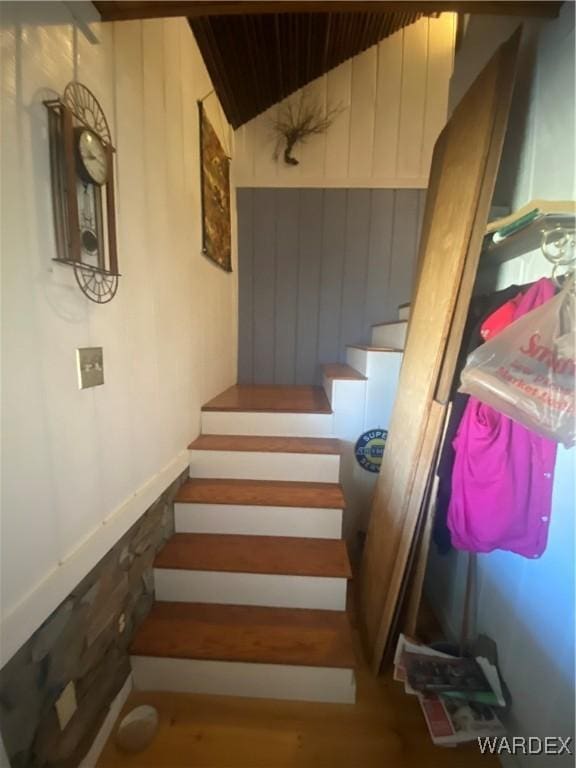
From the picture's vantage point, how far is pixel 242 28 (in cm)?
187

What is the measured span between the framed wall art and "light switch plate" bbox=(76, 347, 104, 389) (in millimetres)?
1244

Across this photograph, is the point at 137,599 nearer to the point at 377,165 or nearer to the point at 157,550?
the point at 157,550

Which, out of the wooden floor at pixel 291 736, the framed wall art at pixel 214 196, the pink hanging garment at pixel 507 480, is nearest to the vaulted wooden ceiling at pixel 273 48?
the framed wall art at pixel 214 196

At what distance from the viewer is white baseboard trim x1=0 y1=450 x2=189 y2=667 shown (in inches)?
29.7

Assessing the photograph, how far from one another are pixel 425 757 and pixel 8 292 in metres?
1.86

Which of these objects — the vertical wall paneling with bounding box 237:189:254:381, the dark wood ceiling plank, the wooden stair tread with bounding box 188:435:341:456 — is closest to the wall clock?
the dark wood ceiling plank

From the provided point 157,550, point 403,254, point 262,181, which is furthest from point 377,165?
point 157,550

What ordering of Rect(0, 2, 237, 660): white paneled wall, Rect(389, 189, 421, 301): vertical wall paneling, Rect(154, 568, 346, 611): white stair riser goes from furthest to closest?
Rect(389, 189, 421, 301): vertical wall paneling
Rect(154, 568, 346, 611): white stair riser
Rect(0, 2, 237, 660): white paneled wall

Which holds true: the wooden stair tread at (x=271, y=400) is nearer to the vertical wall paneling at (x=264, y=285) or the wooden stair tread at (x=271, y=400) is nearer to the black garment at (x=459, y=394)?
the vertical wall paneling at (x=264, y=285)

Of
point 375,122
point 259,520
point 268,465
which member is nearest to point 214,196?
point 375,122

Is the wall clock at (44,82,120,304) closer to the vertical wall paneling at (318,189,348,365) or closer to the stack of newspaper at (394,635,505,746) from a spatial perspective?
the stack of newspaper at (394,635,505,746)

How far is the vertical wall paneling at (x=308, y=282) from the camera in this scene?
2821 mm

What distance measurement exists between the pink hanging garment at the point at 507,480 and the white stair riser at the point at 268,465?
0.83 m

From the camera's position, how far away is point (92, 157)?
889 millimetres
